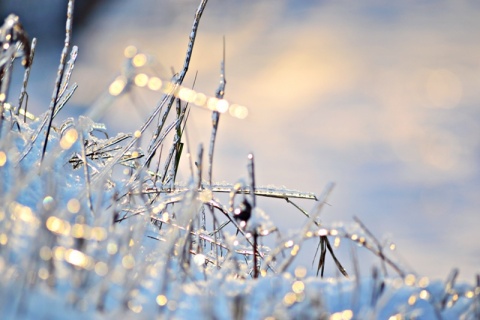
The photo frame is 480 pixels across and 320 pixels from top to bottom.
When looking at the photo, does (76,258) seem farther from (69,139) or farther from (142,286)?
(69,139)

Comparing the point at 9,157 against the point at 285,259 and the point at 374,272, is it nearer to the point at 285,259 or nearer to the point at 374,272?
the point at 285,259

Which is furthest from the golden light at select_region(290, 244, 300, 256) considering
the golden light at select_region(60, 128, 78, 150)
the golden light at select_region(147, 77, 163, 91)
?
the golden light at select_region(60, 128, 78, 150)

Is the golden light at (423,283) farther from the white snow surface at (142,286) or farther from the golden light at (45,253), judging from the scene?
the golden light at (45,253)

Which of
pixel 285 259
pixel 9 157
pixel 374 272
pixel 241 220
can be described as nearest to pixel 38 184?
pixel 9 157

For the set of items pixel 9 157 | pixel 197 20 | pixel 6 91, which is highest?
pixel 197 20

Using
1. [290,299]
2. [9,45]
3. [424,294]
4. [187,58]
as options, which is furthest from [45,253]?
[187,58]

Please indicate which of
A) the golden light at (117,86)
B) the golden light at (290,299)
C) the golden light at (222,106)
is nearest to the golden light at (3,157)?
the golden light at (117,86)
